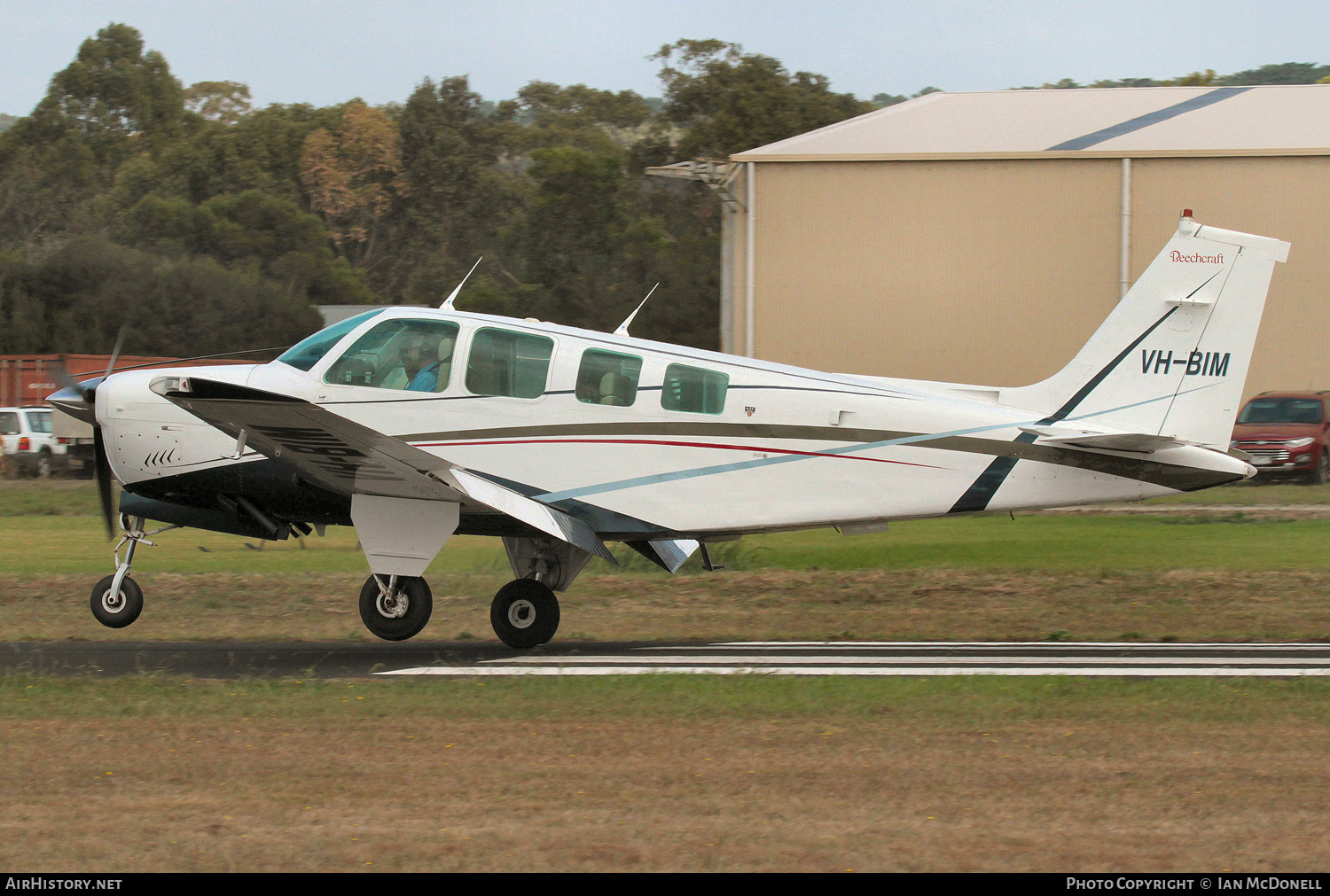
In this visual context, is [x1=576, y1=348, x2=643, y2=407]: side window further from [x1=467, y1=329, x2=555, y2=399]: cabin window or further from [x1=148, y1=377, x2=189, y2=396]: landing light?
[x1=148, y1=377, x2=189, y2=396]: landing light

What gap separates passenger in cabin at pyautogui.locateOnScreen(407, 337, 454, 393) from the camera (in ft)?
33.7

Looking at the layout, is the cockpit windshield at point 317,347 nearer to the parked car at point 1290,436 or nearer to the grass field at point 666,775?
the grass field at point 666,775

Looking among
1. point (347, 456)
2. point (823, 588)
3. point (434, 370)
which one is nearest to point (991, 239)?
point (823, 588)

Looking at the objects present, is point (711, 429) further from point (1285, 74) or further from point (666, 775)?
point (1285, 74)

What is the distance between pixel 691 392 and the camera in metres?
10.2

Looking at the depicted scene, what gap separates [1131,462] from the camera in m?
10.1

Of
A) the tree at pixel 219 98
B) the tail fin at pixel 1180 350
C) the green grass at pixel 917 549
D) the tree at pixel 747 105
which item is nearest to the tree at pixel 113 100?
the tree at pixel 219 98

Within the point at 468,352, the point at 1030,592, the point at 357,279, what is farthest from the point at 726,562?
the point at 357,279

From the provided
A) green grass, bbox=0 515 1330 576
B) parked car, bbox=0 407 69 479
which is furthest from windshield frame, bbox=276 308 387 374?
parked car, bbox=0 407 69 479

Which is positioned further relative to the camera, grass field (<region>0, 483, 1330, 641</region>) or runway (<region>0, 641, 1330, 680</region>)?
grass field (<region>0, 483, 1330, 641</region>)

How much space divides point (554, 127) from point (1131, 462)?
84.4m

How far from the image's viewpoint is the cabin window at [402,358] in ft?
33.8

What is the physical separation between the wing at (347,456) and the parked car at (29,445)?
80.9 feet

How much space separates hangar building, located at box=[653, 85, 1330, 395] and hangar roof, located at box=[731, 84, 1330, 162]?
8cm
